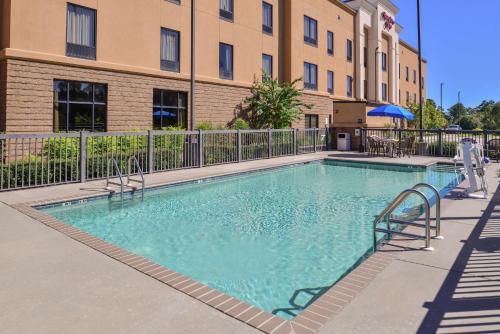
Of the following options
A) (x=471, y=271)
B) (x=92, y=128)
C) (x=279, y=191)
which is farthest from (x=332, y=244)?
(x=92, y=128)

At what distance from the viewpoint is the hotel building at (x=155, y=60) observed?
13.9m

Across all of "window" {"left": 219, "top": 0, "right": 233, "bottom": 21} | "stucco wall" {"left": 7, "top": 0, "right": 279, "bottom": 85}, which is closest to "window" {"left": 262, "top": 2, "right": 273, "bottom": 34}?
"stucco wall" {"left": 7, "top": 0, "right": 279, "bottom": 85}

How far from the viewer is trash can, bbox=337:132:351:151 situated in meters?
23.6

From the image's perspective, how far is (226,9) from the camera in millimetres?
21828

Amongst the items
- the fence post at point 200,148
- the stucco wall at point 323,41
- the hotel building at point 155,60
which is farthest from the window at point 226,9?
the fence post at point 200,148

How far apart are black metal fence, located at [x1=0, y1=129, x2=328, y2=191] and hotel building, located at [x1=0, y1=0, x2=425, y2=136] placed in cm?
172

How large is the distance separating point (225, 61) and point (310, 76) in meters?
9.28

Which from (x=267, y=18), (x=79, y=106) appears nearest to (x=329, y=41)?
(x=267, y=18)

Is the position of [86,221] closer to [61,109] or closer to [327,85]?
[61,109]

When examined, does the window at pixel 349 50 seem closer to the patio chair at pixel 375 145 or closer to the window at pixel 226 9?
the window at pixel 226 9

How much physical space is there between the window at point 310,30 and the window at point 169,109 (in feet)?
42.7

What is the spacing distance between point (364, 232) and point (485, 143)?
1436 centimetres

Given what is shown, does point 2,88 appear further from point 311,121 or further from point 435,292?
point 311,121

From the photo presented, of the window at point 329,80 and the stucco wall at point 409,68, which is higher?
the stucco wall at point 409,68
